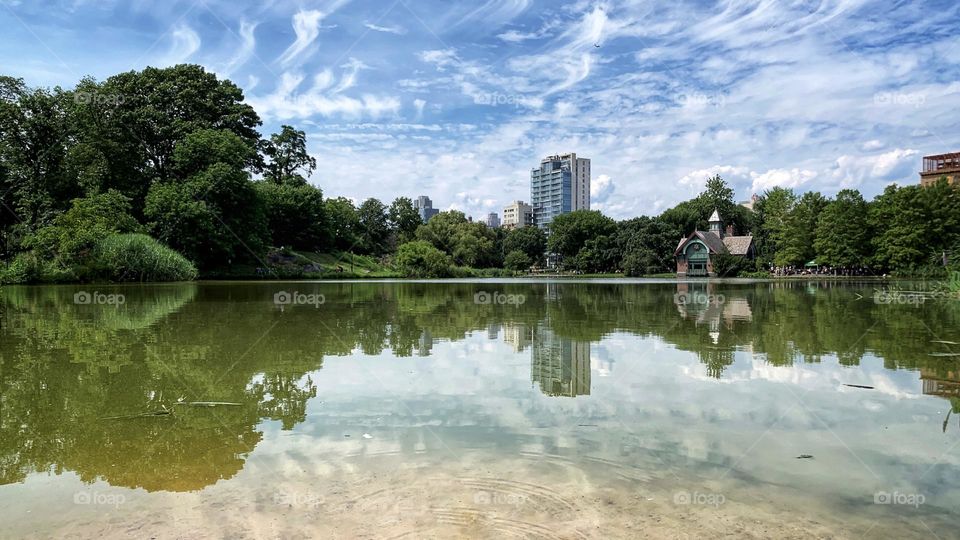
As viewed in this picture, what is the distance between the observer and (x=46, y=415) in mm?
6184

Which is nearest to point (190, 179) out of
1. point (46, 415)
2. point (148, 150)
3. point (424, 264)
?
point (148, 150)

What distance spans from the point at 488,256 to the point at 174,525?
89.4m

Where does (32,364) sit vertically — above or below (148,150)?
below

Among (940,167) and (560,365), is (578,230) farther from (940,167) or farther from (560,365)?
(560,365)

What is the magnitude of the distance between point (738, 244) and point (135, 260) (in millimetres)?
70195

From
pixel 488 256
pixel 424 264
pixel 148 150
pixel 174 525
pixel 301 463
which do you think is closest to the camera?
pixel 174 525

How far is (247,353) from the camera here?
396 inches

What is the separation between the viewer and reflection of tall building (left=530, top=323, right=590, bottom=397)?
25.1ft

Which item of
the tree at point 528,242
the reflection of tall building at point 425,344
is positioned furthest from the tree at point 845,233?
the reflection of tall building at point 425,344

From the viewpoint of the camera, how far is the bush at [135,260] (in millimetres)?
36000

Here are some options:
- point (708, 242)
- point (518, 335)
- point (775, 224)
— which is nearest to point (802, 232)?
point (775, 224)

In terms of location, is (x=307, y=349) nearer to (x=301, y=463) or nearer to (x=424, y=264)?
(x=301, y=463)

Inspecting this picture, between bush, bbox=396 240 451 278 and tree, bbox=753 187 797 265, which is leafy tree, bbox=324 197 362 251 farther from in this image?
tree, bbox=753 187 797 265

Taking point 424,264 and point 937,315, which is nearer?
point 937,315
